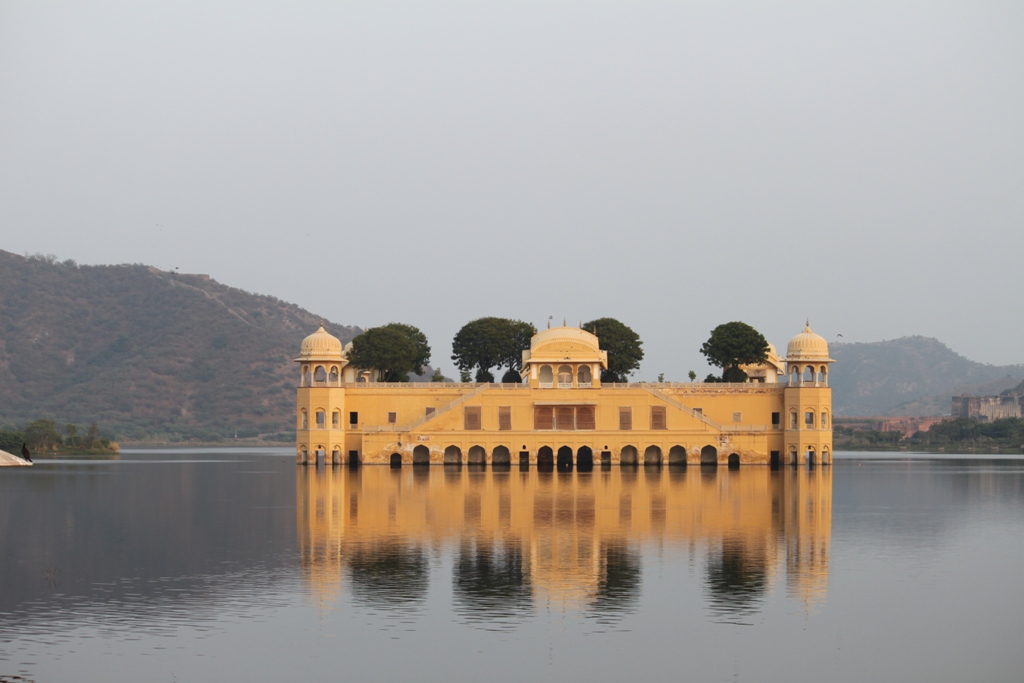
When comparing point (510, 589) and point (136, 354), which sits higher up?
point (136, 354)

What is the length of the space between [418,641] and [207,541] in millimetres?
12391

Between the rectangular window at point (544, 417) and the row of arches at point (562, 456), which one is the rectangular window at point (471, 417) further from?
the rectangular window at point (544, 417)

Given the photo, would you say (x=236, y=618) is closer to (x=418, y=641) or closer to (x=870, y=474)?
(x=418, y=641)

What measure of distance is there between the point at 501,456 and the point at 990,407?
95.4 m

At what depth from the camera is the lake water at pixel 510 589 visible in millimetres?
16672

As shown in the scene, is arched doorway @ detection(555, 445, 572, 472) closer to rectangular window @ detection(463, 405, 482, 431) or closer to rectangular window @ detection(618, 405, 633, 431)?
rectangular window @ detection(618, 405, 633, 431)

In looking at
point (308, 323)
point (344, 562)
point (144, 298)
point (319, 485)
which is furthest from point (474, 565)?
point (308, 323)

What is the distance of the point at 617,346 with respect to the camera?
2859 inches

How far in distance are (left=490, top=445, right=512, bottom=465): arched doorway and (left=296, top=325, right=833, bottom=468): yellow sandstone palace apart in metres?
0.05

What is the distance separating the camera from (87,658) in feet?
54.5

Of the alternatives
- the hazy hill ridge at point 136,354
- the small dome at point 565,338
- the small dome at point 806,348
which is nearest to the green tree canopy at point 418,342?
the small dome at point 565,338

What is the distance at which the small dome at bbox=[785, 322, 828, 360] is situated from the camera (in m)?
65.3

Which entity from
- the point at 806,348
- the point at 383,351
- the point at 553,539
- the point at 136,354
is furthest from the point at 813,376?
the point at 136,354

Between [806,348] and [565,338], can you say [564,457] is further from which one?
[806,348]
